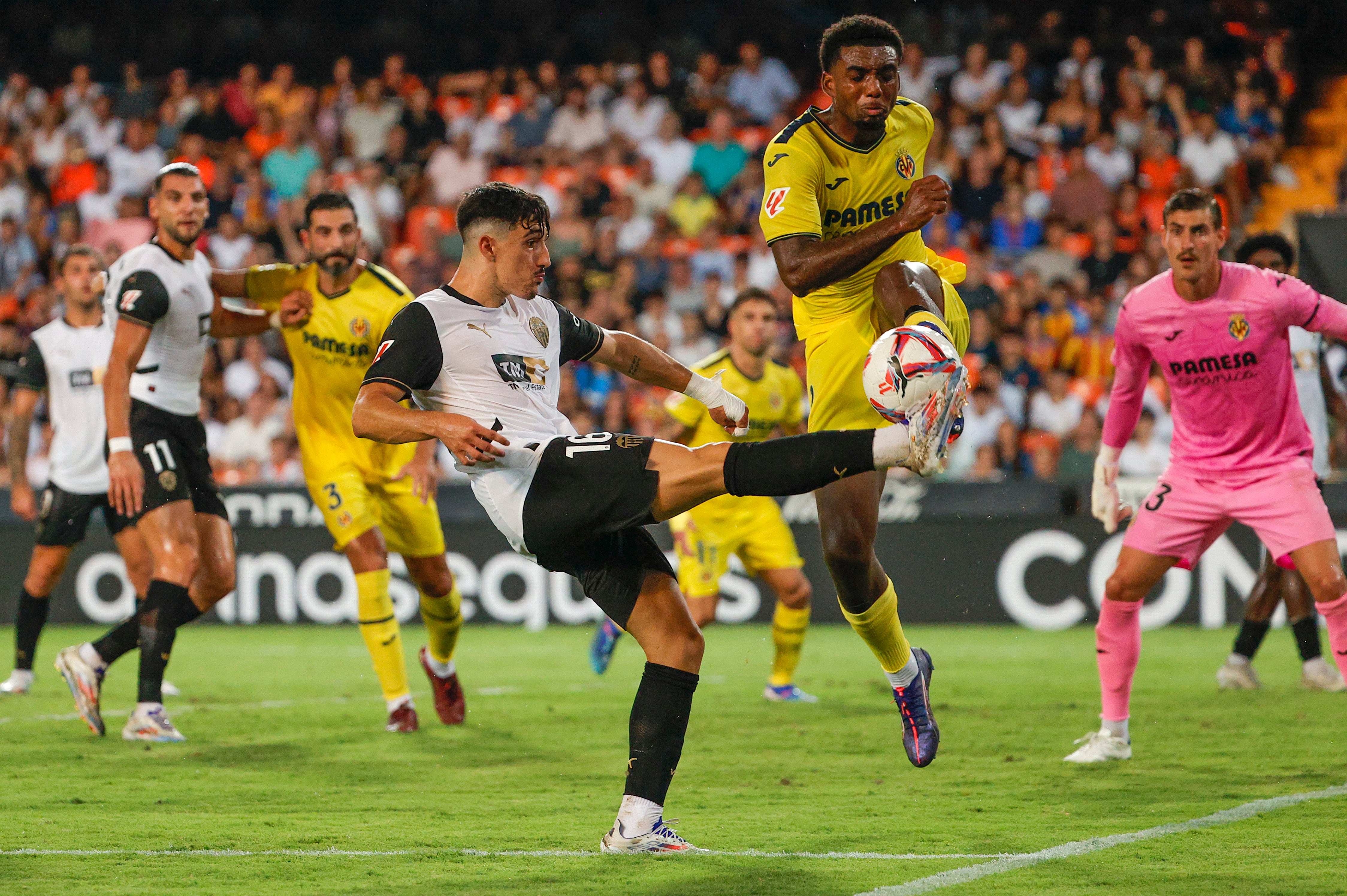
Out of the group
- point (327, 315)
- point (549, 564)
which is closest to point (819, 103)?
point (327, 315)

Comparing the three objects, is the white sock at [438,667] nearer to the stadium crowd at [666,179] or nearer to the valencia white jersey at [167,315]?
the valencia white jersey at [167,315]

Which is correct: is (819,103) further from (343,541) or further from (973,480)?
(343,541)

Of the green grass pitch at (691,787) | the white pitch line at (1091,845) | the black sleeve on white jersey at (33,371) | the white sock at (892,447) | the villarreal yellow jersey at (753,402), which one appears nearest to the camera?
the white pitch line at (1091,845)

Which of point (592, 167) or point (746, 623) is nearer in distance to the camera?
point (746, 623)

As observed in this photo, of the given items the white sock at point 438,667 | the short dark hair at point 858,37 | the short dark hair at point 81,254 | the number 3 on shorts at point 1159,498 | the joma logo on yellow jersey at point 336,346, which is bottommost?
the white sock at point 438,667

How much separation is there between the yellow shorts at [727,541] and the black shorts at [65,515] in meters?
3.80

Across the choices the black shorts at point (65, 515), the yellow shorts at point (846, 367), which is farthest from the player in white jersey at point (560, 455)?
the black shorts at point (65, 515)

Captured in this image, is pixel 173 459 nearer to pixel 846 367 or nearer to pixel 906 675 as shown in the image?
pixel 846 367

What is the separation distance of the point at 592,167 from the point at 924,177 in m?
13.7

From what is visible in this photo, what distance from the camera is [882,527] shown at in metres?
14.2

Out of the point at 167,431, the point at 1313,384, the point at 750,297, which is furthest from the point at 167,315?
the point at 1313,384

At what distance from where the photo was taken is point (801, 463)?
4.62 meters

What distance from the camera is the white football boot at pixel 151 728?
784 cm

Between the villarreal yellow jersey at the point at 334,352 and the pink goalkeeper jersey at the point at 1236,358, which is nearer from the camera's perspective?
the pink goalkeeper jersey at the point at 1236,358
